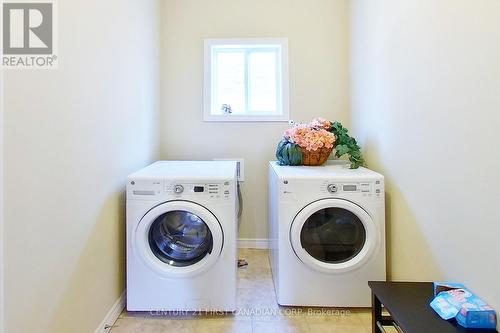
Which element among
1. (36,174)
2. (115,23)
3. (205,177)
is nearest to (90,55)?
(115,23)

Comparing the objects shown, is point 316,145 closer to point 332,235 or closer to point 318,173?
point 318,173

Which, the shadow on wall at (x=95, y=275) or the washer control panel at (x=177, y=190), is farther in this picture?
the washer control panel at (x=177, y=190)

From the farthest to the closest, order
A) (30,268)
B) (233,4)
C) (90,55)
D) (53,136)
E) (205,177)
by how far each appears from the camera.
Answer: (233,4) < (205,177) < (90,55) < (53,136) < (30,268)

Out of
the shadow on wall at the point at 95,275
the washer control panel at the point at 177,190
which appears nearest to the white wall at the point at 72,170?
the shadow on wall at the point at 95,275

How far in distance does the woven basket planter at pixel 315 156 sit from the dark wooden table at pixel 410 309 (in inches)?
39.9

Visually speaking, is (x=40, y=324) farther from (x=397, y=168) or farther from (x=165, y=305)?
(x=397, y=168)

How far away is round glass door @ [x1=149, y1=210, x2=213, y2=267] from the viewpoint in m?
1.72

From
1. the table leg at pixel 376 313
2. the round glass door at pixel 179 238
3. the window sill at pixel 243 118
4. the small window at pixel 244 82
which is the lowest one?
the table leg at pixel 376 313

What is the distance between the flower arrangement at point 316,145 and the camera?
2.05 meters

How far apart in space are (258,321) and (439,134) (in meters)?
1.35

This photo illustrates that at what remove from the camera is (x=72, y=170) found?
1.27m

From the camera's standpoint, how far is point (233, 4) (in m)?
2.65

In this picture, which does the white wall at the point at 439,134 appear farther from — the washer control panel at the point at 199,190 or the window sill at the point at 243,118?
the washer control panel at the point at 199,190

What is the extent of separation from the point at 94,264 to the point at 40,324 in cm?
41
